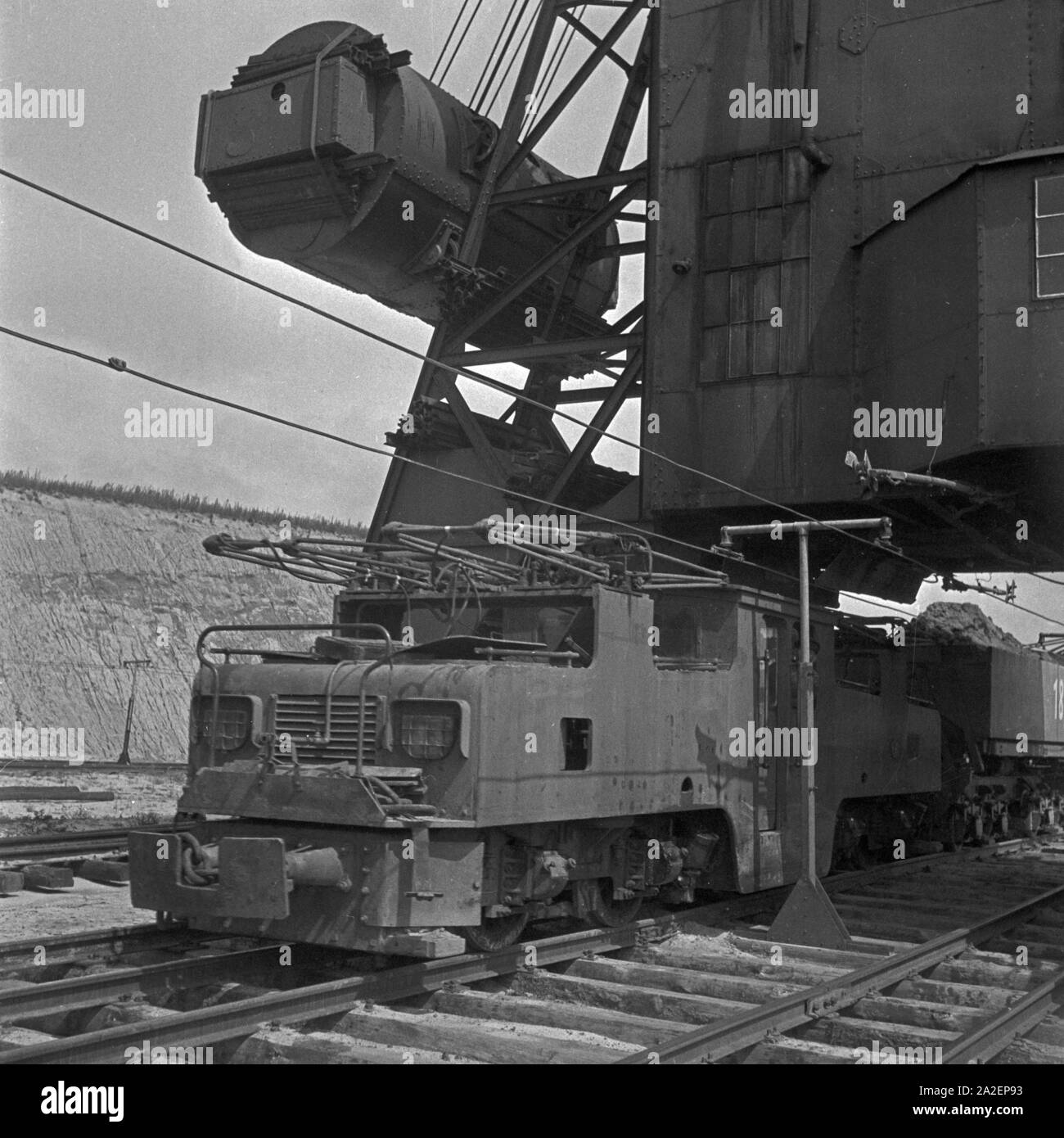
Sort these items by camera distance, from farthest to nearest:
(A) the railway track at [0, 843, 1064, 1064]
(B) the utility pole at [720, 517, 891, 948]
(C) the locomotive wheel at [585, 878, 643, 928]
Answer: (B) the utility pole at [720, 517, 891, 948] → (C) the locomotive wheel at [585, 878, 643, 928] → (A) the railway track at [0, 843, 1064, 1064]

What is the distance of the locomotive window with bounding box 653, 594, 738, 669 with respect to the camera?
11.7 meters

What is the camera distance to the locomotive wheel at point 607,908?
1033 centimetres

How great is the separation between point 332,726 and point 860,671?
7.85 m

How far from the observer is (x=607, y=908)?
10.6 metres

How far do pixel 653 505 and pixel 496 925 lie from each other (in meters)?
7.87

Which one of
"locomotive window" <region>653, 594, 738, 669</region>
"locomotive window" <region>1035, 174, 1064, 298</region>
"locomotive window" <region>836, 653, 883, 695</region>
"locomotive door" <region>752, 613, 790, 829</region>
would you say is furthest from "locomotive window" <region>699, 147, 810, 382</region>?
"locomotive window" <region>653, 594, 738, 669</region>

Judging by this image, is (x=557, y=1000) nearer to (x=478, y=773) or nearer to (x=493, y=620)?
(x=478, y=773)

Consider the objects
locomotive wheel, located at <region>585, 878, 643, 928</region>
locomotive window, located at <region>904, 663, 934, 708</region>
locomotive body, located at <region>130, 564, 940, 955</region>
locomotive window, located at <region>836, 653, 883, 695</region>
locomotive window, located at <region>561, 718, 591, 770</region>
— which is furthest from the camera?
locomotive window, located at <region>904, 663, 934, 708</region>

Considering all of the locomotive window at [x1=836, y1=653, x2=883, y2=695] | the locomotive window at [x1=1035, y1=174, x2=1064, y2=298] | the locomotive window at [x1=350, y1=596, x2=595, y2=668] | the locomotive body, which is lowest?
the locomotive body

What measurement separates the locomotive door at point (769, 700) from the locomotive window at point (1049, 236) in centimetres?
420

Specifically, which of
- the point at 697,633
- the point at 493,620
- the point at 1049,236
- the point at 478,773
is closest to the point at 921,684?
the point at 1049,236

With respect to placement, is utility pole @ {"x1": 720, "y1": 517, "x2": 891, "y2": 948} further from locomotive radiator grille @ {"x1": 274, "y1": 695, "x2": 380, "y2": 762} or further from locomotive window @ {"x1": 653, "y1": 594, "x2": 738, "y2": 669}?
locomotive radiator grille @ {"x1": 274, "y1": 695, "x2": 380, "y2": 762}

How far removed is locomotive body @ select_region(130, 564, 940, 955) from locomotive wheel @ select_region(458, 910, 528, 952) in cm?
2
